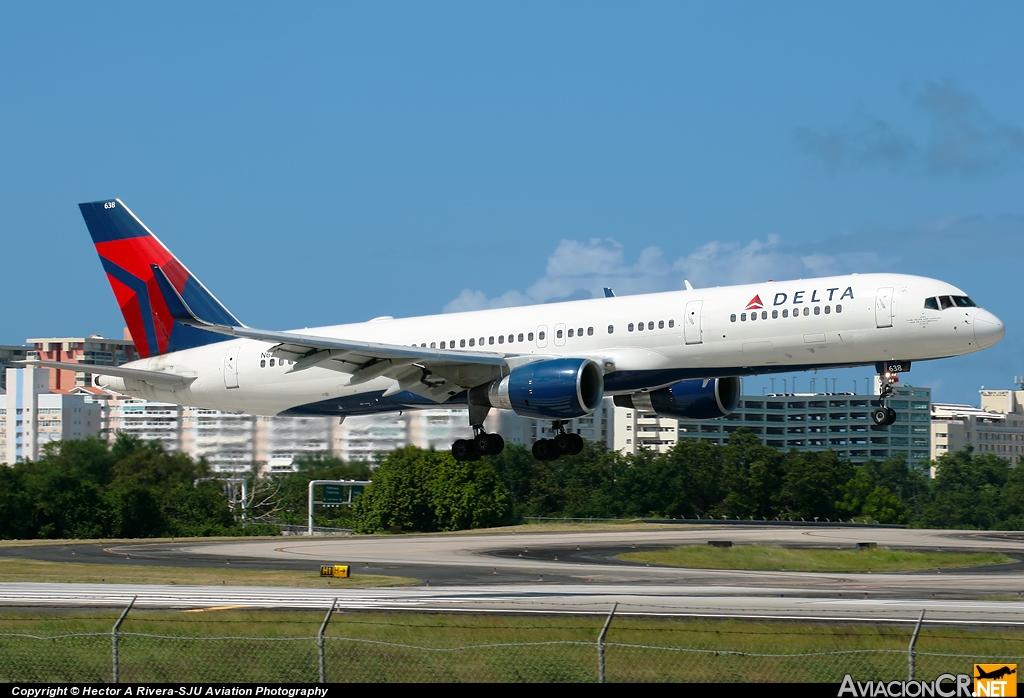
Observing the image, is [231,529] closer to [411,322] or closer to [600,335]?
[411,322]

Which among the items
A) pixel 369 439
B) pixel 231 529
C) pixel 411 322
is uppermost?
pixel 411 322

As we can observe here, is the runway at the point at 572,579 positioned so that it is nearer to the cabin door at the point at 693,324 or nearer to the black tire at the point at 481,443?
the black tire at the point at 481,443

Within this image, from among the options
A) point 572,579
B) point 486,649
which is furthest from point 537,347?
point 486,649

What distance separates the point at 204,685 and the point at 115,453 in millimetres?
80556

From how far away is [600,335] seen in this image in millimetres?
40375

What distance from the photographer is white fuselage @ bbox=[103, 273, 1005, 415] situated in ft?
120

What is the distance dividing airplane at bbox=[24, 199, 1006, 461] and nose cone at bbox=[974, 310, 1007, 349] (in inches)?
1.7

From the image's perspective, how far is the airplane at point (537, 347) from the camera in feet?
122

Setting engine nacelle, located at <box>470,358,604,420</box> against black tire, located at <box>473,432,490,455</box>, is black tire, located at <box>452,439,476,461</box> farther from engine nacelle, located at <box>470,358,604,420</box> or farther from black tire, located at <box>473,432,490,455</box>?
engine nacelle, located at <box>470,358,604,420</box>

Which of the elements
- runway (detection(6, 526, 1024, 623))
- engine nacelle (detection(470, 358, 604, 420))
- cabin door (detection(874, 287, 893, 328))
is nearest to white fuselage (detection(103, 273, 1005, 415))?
cabin door (detection(874, 287, 893, 328))

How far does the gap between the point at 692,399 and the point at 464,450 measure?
7.90 m

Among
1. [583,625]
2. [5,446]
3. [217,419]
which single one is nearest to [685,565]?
[217,419]

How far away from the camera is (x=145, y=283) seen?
48719 mm

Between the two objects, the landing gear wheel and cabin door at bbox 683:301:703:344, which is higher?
cabin door at bbox 683:301:703:344
